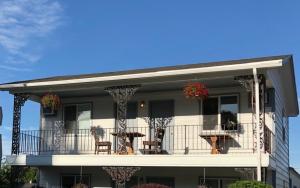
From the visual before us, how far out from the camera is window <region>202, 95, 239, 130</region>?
1842cm

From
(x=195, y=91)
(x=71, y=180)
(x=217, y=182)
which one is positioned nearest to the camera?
(x=195, y=91)

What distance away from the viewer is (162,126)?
19.7 m

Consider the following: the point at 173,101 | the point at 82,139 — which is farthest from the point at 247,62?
the point at 82,139

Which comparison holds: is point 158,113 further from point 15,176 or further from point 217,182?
point 15,176

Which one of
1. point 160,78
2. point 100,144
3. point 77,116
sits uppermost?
point 160,78

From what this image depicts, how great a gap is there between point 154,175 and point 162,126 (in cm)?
195

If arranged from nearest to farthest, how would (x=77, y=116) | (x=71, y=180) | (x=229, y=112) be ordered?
(x=229, y=112)
(x=77, y=116)
(x=71, y=180)

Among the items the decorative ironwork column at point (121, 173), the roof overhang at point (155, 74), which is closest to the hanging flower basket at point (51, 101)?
the roof overhang at point (155, 74)

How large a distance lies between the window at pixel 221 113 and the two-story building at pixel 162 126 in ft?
0.12

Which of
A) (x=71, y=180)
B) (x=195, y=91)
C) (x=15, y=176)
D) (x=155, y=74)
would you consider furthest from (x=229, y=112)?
(x=15, y=176)

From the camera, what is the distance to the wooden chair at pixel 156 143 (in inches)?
717

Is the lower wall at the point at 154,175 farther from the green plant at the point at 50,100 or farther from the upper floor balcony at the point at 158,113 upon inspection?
the green plant at the point at 50,100

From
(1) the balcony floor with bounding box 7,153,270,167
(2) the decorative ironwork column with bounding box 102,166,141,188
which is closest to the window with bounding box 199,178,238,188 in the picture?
(1) the balcony floor with bounding box 7,153,270,167

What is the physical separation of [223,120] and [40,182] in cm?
835
